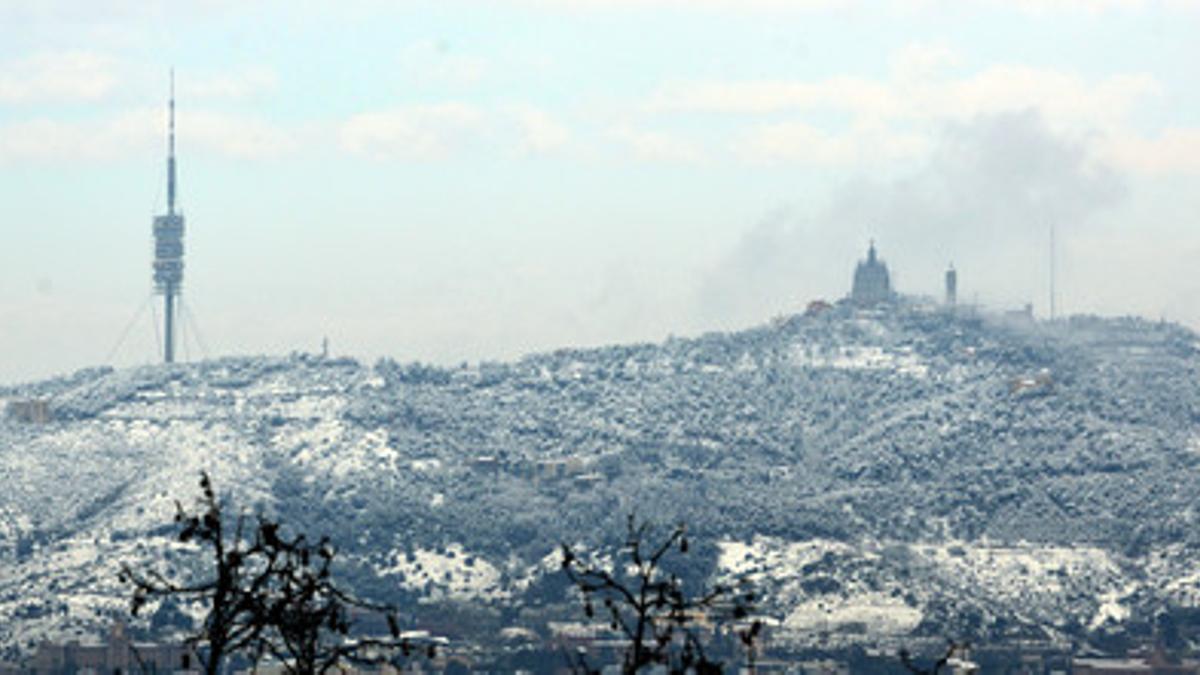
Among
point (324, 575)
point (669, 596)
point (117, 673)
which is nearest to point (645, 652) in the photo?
point (669, 596)

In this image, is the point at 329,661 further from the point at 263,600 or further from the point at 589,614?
the point at 589,614

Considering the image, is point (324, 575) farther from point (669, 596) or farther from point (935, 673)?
point (935, 673)

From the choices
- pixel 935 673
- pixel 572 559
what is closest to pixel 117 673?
pixel 572 559

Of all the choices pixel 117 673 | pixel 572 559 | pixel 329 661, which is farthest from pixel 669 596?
pixel 117 673

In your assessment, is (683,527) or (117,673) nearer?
(683,527)

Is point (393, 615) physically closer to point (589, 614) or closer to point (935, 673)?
point (589, 614)

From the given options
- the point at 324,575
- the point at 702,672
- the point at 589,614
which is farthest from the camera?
the point at 589,614

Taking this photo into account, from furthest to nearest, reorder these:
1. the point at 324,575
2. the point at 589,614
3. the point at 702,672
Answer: the point at 589,614
the point at 324,575
the point at 702,672

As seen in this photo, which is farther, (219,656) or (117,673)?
(117,673)
